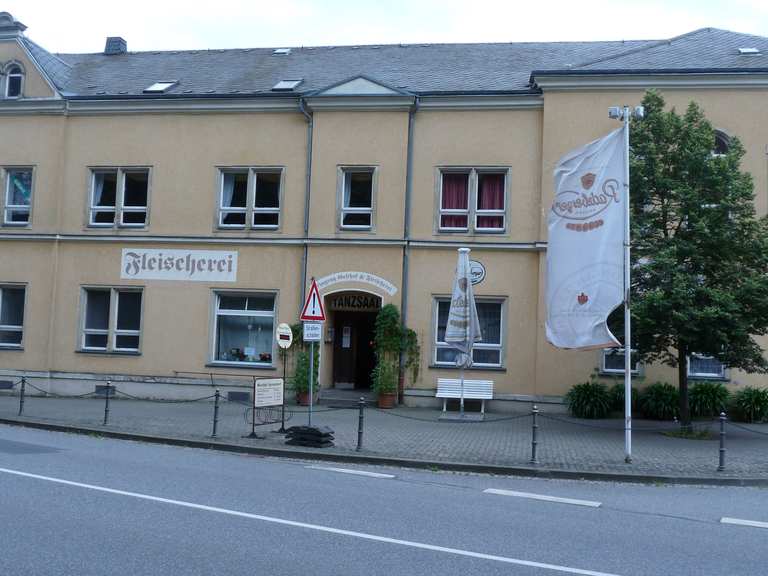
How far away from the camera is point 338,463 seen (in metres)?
14.0

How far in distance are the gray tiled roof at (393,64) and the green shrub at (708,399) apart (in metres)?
7.49

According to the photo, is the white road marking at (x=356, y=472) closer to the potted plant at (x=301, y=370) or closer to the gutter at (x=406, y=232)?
the potted plant at (x=301, y=370)

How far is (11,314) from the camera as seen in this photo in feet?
80.4

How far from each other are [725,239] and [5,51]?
66.1 ft

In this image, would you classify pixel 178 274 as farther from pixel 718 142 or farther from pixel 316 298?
pixel 718 142

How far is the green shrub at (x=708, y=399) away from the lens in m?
19.4

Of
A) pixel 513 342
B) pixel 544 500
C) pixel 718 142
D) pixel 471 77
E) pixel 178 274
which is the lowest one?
pixel 544 500

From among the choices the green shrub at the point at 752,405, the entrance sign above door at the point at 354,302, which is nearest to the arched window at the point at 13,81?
the entrance sign above door at the point at 354,302

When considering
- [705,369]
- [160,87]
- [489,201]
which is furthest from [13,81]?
[705,369]

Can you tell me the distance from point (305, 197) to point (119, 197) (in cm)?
532

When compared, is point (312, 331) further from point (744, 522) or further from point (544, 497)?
point (744, 522)

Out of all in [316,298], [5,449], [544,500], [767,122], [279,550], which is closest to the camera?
[279,550]

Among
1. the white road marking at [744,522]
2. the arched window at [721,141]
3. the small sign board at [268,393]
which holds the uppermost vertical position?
the arched window at [721,141]

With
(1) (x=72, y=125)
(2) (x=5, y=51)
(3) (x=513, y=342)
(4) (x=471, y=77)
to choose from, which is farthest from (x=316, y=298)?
(2) (x=5, y=51)
